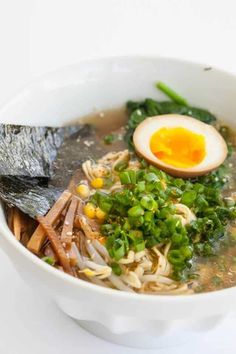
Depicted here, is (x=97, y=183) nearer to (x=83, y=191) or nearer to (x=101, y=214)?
(x=83, y=191)

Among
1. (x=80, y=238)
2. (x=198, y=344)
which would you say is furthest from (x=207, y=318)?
(x=80, y=238)

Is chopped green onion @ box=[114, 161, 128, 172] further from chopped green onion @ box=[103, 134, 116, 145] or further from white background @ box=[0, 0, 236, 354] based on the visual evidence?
white background @ box=[0, 0, 236, 354]

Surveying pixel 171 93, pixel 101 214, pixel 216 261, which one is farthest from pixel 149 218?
pixel 171 93

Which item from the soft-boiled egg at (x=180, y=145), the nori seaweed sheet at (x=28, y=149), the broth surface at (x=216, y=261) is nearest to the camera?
Answer: the broth surface at (x=216, y=261)

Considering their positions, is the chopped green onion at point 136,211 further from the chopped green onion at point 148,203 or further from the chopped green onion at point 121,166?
the chopped green onion at point 121,166

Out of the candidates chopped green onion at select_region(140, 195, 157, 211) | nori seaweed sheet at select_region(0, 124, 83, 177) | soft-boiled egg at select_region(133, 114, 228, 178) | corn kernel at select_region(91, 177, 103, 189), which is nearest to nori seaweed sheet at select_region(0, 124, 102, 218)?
nori seaweed sheet at select_region(0, 124, 83, 177)

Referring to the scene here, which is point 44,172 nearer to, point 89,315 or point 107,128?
point 107,128

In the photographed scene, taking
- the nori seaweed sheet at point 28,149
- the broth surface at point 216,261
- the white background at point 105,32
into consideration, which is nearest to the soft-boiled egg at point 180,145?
the broth surface at point 216,261
